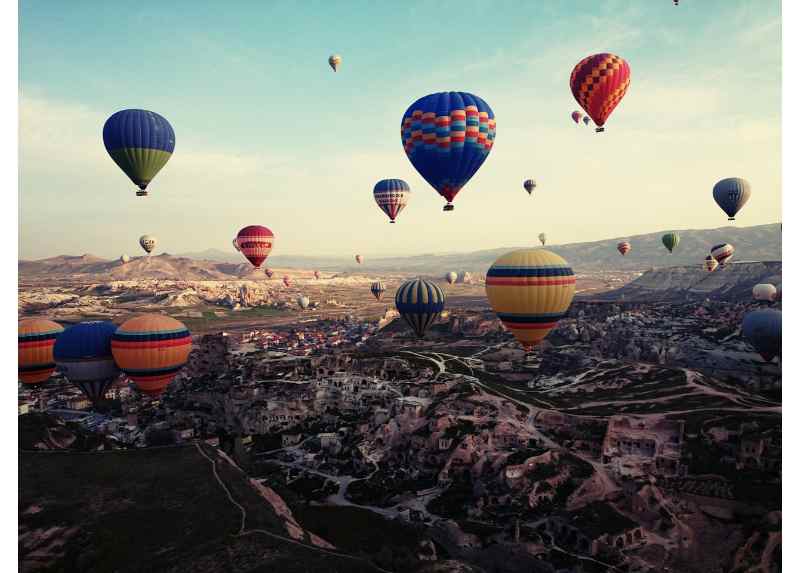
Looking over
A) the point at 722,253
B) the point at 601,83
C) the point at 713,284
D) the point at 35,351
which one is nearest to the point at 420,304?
the point at 601,83

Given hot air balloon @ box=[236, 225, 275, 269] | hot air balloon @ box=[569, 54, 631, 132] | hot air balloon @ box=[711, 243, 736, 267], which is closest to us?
hot air balloon @ box=[569, 54, 631, 132]

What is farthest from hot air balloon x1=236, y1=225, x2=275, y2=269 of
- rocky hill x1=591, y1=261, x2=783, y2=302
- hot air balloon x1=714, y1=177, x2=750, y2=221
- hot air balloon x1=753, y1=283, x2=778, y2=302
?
rocky hill x1=591, y1=261, x2=783, y2=302

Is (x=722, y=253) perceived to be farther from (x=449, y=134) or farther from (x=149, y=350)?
(x=149, y=350)

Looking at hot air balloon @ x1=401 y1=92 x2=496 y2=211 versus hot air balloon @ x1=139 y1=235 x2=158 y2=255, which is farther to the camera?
hot air balloon @ x1=139 y1=235 x2=158 y2=255

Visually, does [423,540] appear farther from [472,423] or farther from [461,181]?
[461,181]

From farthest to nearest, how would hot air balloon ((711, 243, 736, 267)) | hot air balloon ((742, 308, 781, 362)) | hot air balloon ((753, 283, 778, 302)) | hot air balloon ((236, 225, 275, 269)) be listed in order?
hot air balloon ((711, 243, 736, 267)) < hot air balloon ((753, 283, 778, 302)) < hot air balloon ((236, 225, 275, 269)) < hot air balloon ((742, 308, 781, 362))

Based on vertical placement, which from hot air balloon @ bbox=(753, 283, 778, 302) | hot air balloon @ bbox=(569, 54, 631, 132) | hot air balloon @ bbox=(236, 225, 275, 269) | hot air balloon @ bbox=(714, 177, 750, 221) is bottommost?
hot air balloon @ bbox=(753, 283, 778, 302)

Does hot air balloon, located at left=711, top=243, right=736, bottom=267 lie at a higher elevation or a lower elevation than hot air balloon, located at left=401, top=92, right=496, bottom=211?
lower

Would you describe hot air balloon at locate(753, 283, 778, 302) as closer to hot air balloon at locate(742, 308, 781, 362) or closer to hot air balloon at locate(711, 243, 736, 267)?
hot air balloon at locate(711, 243, 736, 267)
